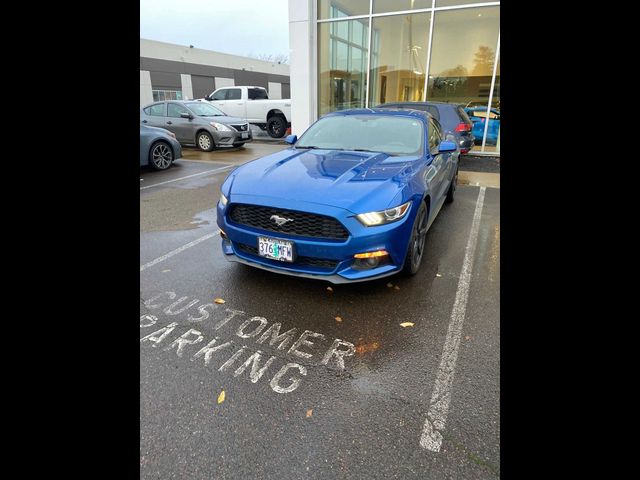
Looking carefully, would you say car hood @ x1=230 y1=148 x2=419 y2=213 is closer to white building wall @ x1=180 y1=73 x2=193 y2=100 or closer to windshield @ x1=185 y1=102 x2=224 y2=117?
windshield @ x1=185 y1=102 x2=224 y2=117

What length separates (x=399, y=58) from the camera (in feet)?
41.0

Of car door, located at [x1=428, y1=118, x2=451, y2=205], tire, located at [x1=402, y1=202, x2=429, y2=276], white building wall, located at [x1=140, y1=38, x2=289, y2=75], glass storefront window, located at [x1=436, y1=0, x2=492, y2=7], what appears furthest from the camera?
white building wall, located at [x1=140, y1=38, x2=289, y2=75]

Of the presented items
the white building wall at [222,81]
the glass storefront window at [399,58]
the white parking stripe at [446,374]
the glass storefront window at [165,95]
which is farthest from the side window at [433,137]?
the white building wall at [222,81]

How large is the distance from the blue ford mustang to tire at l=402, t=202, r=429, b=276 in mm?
10

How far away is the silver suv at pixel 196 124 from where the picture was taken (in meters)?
12.3

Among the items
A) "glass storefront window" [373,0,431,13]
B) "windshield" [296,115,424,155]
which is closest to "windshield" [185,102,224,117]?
"glass storefront window" [373,0,431,13]

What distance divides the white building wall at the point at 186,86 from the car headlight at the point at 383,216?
3816cm

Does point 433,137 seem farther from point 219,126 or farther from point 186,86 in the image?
point 186,86

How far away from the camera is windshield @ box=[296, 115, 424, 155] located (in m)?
4.45

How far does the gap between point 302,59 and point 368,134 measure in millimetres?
8806

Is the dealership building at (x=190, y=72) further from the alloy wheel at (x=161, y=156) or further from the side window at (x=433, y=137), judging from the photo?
the side window at (x=433, y=137)
